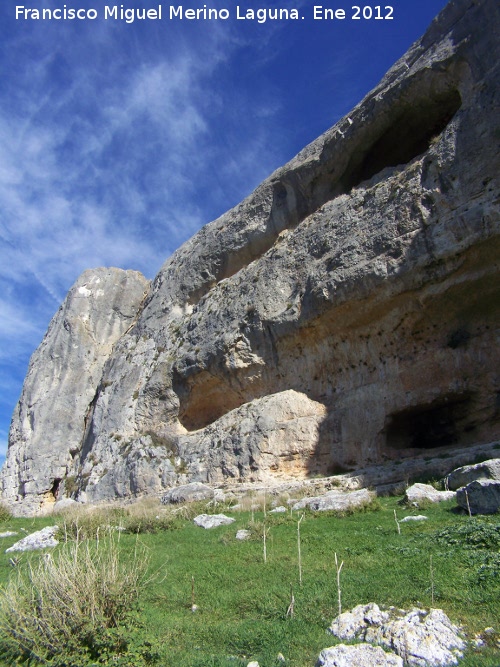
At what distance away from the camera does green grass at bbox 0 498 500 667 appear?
5.66 metres

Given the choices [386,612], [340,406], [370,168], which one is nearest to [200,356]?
[340,406]

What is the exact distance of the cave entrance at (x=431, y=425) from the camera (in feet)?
58.0

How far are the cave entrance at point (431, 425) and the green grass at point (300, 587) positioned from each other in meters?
7.38

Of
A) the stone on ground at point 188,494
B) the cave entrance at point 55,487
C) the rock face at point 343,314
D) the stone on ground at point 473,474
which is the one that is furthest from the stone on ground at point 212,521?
the cave entrance at point 55,487

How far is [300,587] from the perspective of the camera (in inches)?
283

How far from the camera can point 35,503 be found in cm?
3017

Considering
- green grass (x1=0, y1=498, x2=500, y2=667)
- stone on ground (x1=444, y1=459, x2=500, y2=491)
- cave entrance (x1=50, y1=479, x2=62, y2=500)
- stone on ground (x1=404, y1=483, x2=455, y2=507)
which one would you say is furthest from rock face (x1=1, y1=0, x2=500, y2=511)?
green grass (x1=0, y1=498, x2=500, y2=667)

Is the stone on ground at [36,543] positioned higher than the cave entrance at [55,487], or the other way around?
the cave entrance at [55,487]

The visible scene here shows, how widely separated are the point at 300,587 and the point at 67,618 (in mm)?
2957

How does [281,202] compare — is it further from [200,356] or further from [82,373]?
[82,373]

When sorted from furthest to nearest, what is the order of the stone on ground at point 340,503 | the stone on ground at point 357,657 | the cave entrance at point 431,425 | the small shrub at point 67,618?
the cave entrance at point 431,425, the stone on ground at point 340,503, the small shrub at point 67,618, the stone on ground at point 357,657

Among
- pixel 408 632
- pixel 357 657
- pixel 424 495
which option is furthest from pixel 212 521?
pixel 357 657

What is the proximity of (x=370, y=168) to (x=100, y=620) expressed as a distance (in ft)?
67.5

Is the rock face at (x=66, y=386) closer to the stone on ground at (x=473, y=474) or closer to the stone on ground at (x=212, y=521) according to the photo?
the stone on ground at (x=212, y=521)
